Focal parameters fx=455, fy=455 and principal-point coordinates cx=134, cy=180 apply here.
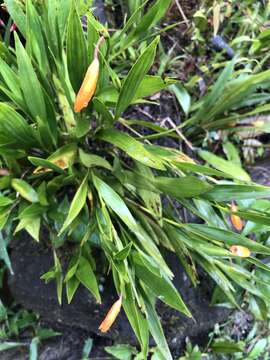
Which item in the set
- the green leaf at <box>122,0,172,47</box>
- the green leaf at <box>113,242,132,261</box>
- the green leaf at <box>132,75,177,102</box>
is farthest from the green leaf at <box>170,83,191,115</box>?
the green leaf at <box>113,242,132,261</box>

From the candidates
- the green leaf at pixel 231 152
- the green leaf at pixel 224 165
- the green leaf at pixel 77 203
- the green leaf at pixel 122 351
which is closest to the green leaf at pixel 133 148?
the green leaf at pixel 77 203

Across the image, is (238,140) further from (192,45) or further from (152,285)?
(152,285)

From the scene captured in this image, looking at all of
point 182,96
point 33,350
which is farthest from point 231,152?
point 33,350

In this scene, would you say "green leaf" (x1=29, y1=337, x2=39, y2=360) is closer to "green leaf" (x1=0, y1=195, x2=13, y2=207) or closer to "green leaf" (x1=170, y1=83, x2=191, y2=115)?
"green leaf" (x1=0, y1=195, x2=13, y2=207)

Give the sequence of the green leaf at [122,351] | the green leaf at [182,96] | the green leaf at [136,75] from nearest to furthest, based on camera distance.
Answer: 1. the green leaf at [136,75]
2. the green leaf at [122,351]
3. the green leaf at [182,96]

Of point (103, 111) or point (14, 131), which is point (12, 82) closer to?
point (14, 131)

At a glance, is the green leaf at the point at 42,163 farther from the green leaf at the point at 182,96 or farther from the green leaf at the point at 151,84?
the green leaf at the point at 182,96

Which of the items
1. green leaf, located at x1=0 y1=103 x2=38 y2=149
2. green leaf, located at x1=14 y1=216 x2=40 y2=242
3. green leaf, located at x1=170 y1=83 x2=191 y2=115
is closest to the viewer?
green leaf, located at x1=0 y1=103 x2=38 y2=149
